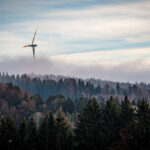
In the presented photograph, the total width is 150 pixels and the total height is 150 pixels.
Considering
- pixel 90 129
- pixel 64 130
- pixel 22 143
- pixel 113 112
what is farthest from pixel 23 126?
pixel 113 112

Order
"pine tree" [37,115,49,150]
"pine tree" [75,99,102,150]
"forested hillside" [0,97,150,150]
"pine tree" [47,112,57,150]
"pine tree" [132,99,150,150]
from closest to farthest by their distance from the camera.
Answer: "pine tree" [132,99,150,150] < "forested hillside" [0,97,150,150] < "pine tree" [75,99,102,150] < "pine tree" [37,115,49,150] < "pine tree" [47,112,57,150]

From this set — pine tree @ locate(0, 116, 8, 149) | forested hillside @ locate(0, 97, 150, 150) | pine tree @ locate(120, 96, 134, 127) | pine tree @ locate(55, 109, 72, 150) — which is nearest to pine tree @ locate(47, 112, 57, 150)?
forested hillside @ locate(0, 97, 150, 150)

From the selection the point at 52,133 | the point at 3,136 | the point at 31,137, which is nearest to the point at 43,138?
the point at 52,133

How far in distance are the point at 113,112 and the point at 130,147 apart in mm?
19286

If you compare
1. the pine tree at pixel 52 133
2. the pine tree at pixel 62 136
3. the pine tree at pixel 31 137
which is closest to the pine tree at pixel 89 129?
the pine tree at pixel 62 136

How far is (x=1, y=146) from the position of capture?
99.1 meters

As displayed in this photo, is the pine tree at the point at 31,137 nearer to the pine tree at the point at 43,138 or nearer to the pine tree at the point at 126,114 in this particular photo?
the pine tree at the point at 43,138

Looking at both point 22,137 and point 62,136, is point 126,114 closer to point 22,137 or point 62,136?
point 62,136

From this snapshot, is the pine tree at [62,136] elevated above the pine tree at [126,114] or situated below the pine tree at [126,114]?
below

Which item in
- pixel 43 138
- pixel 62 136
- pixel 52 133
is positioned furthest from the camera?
pixel 62 136

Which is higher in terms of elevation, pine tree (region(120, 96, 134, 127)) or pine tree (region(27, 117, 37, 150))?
pine tree (region(120, 96, 134, 127))

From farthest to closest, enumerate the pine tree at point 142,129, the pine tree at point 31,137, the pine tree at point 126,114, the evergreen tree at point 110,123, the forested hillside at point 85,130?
the pine tree at point 126,114 → the pine tree at point 31,137 → the evergreen tree at point 110,123 → the forested hillside at point 85,130 → the pine tree at point 142,129

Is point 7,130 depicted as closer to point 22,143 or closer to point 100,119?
point 22,143

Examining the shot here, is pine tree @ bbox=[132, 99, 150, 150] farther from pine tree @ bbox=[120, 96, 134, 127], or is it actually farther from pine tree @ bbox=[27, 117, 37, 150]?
pine tree @ bbox=[27, 117, 37, 150]
